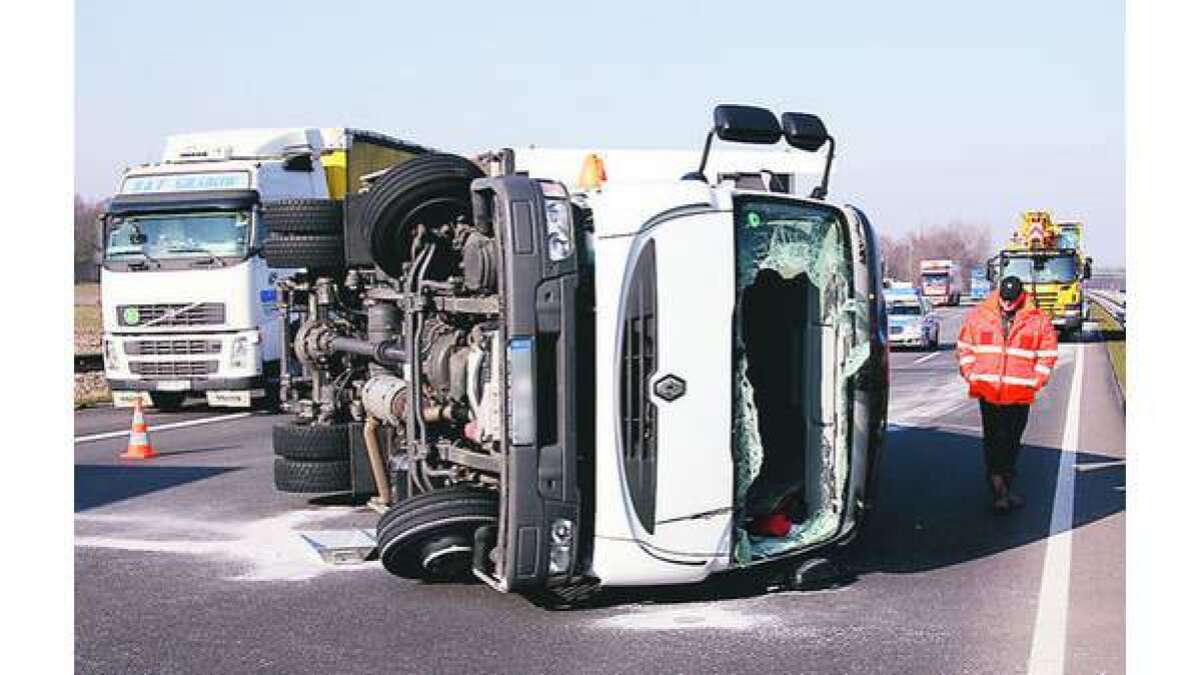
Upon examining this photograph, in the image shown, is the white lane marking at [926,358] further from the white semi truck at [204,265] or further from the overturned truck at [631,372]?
the overturned truck at [631,372]

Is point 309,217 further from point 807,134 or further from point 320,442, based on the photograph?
point 807,134

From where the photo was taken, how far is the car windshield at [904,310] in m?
33.9

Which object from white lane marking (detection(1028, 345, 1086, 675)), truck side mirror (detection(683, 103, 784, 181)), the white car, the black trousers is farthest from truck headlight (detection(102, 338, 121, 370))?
the white car

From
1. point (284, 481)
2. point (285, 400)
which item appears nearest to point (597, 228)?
point (284, 481)

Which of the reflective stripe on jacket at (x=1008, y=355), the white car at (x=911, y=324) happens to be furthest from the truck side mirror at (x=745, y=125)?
the white car at (x=911, y=324)

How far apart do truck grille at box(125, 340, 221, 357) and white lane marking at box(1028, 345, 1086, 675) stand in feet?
32.8

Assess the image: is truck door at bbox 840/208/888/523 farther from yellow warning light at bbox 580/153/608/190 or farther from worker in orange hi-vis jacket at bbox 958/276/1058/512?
worker in orange hi-vis jacket at bbox 958/276/1058/512

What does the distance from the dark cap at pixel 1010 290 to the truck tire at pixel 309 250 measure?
4.39 metres

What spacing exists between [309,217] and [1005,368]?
469 centimetres

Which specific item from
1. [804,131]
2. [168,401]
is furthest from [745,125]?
[168,401]

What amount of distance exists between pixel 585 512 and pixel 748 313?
5.77ft

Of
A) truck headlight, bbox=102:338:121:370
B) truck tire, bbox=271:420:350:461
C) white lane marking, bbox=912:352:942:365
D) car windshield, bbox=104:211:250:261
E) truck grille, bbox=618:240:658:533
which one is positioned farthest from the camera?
white lane marking, bbox=912:352:942:365

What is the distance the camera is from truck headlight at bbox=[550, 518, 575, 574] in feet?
21.3

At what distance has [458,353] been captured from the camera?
7637 millimetres
